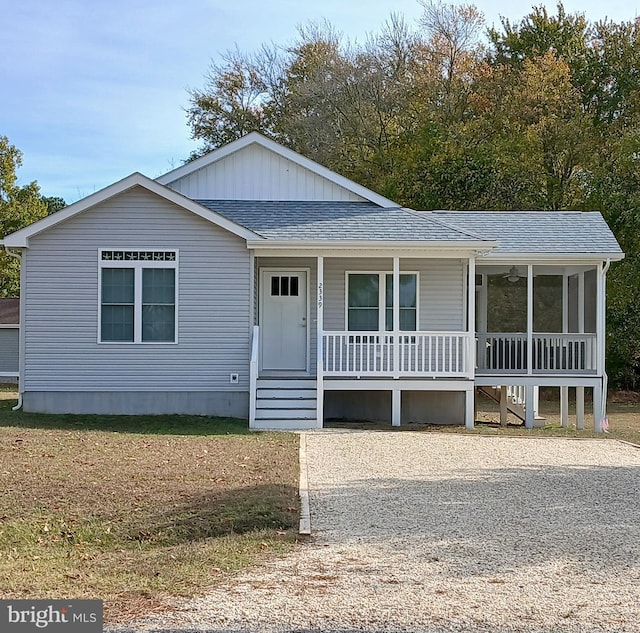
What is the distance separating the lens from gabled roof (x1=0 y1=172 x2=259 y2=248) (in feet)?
53.3

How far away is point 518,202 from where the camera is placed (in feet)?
96.6

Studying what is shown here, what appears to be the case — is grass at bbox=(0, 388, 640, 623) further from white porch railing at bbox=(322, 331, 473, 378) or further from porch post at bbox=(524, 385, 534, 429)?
porch post at bbox=(524, 385, 534, 429)

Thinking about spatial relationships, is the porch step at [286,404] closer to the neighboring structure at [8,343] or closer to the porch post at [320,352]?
the porch post at [320,352]

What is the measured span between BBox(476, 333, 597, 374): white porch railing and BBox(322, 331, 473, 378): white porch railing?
5.26ft

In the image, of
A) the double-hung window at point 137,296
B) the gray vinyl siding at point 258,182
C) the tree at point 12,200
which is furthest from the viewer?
the tree at point 12,200

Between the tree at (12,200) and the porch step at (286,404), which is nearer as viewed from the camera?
the porch step at (286,404)

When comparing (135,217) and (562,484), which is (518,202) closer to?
(135,217)

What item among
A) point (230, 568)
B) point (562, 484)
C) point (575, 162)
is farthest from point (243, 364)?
point (575, 162)

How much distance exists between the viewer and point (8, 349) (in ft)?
113

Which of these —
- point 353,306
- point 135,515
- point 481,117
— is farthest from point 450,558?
point 481,117

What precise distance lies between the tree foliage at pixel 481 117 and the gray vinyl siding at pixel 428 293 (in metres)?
9.36

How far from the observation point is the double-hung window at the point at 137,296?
16.5 m

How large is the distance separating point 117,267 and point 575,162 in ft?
66.5

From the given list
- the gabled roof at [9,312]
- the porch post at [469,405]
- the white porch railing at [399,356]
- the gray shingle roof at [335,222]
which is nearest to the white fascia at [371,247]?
the gray shingle roof at [335,222]
